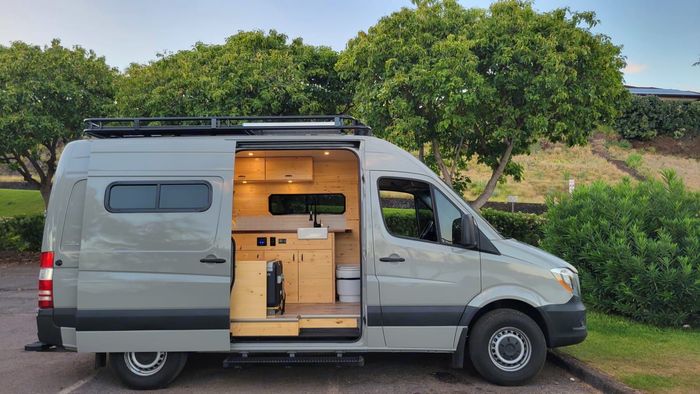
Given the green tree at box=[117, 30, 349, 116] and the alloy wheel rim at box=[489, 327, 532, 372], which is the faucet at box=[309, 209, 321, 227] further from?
the green tree at box=[117, 30, 349, 116]

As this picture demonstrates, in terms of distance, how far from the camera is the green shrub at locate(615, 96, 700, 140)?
1578 inches

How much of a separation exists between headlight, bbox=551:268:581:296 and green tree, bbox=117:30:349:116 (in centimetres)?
958

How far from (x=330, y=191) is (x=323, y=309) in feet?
7.63

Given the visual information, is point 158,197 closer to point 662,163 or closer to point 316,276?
point 316,276

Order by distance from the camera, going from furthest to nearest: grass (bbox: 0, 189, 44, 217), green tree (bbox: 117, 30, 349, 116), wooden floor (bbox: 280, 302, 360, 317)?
grass (bbox: 0, 189, 44, 217) < green tree (bbox: 117, 30, 349, 116) < wooden floor (bbox: 280, 302, 360, 317)

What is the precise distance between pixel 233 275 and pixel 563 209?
5955 mm

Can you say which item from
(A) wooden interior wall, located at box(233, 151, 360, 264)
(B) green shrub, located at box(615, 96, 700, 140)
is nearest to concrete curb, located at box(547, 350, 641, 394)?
(A) wooden interior wall, located at box(233, 151, 360, 264)

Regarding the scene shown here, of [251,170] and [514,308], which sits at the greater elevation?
[251,170]

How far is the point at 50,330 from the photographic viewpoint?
552 centimetres

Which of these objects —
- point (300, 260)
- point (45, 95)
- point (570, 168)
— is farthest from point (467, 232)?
point (570, 168)

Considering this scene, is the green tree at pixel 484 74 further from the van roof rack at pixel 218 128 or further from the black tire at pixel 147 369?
the black tire at pixel 147 369

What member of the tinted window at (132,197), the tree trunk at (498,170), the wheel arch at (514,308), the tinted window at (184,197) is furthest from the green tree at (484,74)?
the tinted window at (132,197)

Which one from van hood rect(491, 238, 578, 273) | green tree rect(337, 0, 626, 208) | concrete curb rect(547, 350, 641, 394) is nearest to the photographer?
concrete curb rect(547, 350, 641, 394)

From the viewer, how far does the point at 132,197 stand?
5.73 meters
